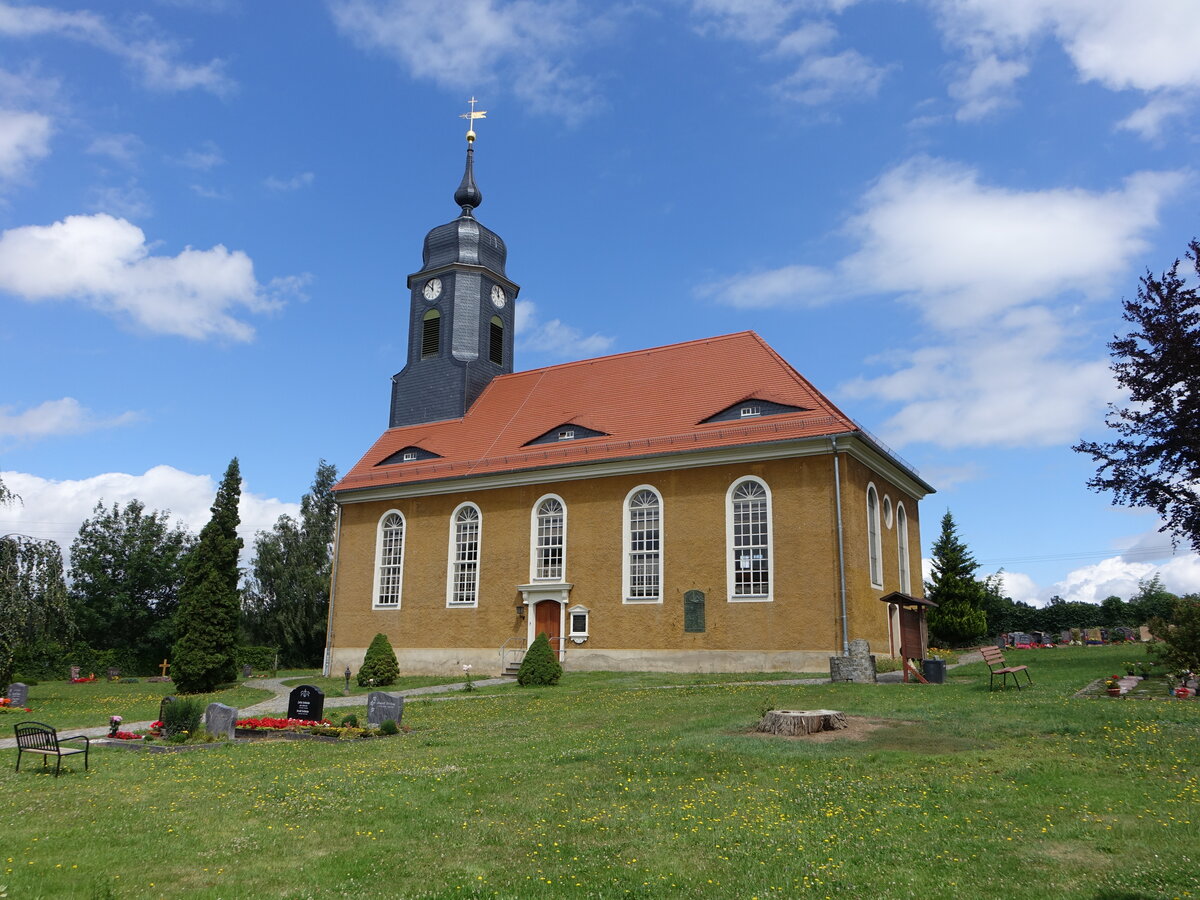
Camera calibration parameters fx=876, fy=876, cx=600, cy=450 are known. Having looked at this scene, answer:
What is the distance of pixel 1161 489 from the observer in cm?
2548

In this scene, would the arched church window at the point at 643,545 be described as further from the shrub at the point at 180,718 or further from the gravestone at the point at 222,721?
the shrub at the point at 180,718

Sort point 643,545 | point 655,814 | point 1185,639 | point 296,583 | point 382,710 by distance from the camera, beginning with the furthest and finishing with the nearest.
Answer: point 296,583 → point 643,545 → point 1185,639 → point 382,710 → point 655,814

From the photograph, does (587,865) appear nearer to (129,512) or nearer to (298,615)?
(298,615)

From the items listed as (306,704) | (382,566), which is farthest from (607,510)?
(306,704)

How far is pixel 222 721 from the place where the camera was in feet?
48.6

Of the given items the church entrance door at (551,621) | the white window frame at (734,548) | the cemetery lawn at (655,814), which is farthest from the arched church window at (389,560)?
the cemetery lawn at (655,814)

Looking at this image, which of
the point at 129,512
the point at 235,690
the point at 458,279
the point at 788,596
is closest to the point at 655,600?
the point at 788,596

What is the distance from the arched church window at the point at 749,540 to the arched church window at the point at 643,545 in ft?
7.66

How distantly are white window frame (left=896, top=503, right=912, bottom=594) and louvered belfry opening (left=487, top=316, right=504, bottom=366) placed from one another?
1718 centimetres

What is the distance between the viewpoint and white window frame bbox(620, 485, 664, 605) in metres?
26.8

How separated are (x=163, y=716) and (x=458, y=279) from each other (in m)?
23.9

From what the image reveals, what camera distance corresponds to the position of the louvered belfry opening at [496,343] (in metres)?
36.8

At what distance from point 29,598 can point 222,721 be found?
11434 millimetres

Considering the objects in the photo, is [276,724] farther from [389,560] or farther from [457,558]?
[389,560]
